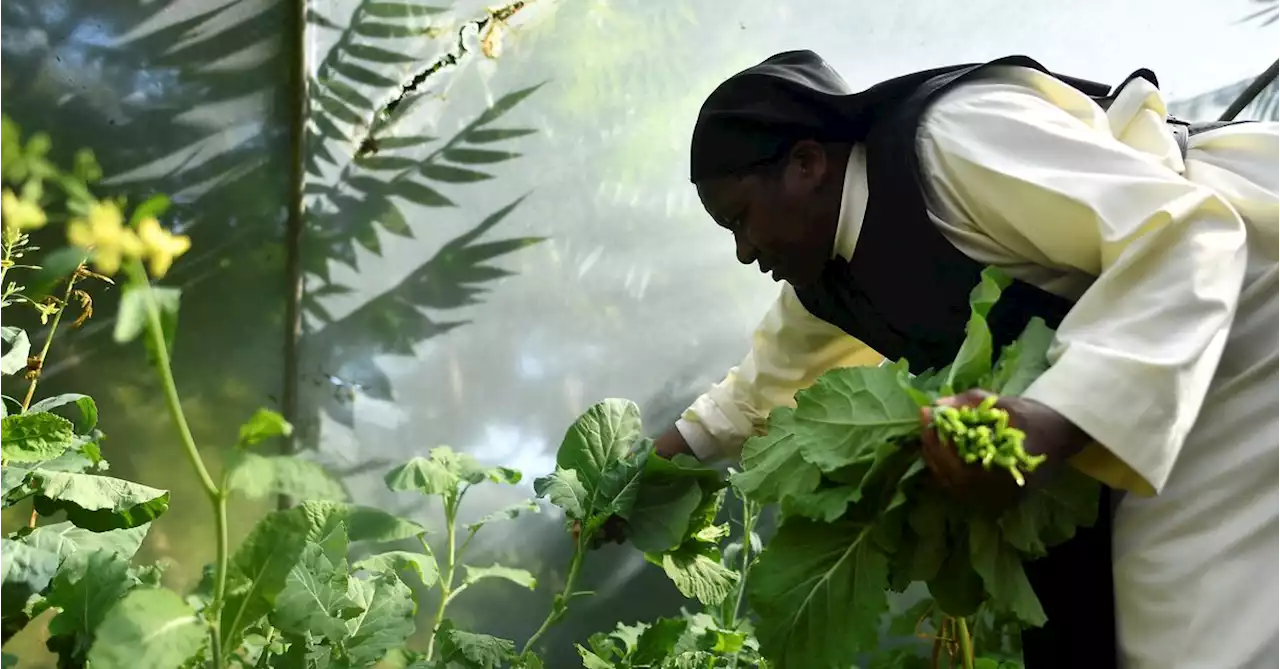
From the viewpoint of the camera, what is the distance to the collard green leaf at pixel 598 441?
789mm

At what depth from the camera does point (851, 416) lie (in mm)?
519

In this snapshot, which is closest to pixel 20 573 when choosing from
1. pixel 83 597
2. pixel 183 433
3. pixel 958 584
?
pixel 83 597

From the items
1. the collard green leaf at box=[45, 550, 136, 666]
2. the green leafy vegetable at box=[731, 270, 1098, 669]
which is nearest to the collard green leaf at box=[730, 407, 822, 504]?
the green leafy vegetable at box=[731, 270, 1098, 669]

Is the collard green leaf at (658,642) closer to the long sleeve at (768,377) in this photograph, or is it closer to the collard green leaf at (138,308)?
the long sleeve at (768,377)

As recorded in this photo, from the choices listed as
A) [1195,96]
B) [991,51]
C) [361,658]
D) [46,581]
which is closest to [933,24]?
[991,51]

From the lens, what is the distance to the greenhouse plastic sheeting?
975mm

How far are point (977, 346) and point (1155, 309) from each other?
0.10 metres

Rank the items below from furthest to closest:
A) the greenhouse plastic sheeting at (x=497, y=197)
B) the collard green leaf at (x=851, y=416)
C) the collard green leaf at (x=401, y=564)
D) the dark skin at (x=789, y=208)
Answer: the greenhouse plastic sheeting at (x=497, y=197)
the collard green leaf at (x=401, y=564)
the dark skin at (x=789, y=208)
the collard green leaf at (x=851, y=416)

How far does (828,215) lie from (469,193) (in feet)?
1.77

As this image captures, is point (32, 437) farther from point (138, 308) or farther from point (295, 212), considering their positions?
point (295, 212)

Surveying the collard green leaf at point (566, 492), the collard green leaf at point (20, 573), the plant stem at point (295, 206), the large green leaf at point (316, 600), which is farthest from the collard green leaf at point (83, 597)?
the plant stem at point (295, 206)

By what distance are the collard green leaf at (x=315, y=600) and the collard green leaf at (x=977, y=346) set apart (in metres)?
0.41

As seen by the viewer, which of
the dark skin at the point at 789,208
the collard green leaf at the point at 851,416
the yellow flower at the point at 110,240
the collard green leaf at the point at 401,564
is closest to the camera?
the yellow flower at the point at 110,240

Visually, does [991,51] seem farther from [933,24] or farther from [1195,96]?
[1195,96]
